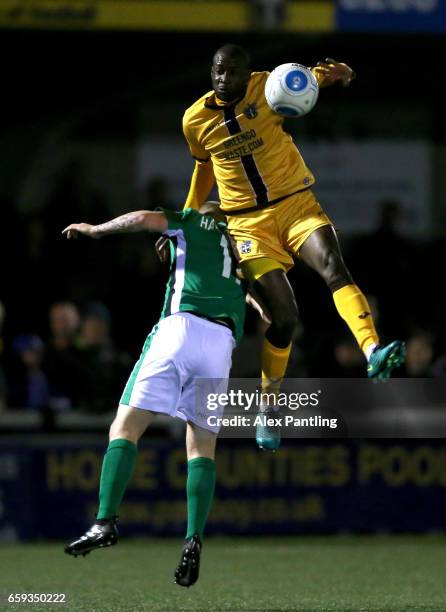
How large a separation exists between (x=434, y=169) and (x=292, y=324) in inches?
365

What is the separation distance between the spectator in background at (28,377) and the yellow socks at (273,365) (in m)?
4.35

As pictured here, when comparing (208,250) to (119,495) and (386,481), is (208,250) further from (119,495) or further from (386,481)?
(386,481)

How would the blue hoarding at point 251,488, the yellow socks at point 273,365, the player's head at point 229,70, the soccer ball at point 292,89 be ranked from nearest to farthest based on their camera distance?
the soccer ball at point 292,89 → the player's head at point 229,70 → the yellow socks at point 273,365 → the blue hoarding at point 251,488

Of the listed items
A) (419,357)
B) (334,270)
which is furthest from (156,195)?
(334,270)

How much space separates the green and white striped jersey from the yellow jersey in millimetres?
510

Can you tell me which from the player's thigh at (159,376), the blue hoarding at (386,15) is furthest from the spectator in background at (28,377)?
the player's thigh at (159,376)

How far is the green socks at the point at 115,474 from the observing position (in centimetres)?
756

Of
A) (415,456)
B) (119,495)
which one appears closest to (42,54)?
(415,456)

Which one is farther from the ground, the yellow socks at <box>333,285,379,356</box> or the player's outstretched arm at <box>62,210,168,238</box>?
the player's outstretched arm at <box>62,210,168,238</box>

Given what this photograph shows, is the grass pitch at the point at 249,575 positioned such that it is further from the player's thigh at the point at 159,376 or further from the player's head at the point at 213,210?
the player's head at the point at 213,210

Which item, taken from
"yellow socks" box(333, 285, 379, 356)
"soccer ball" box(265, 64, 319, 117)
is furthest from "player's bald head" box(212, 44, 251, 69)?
"yellow socks" box(333, 285, 379, 356)

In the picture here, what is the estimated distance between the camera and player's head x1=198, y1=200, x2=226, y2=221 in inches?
328

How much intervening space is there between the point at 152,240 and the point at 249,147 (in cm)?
739

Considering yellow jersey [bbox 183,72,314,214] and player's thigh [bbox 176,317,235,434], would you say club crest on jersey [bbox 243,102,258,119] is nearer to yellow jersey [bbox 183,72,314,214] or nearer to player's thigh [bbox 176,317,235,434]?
yellow jersey [bbox 183,72,314,214]
